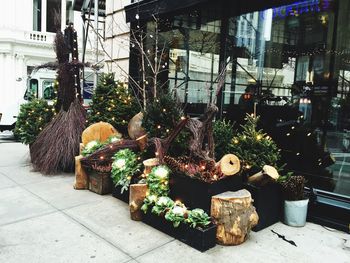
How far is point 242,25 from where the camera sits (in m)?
5.99

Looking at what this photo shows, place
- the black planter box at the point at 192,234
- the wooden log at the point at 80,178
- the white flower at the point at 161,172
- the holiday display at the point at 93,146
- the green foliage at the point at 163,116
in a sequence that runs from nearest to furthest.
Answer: the black planter box at the point at 192,234 < the white flower at the point at 161,172 < the green foliage at the point at 163,116 < the holiday display at the point at 93,146 < the wooden log at the point at 80,178

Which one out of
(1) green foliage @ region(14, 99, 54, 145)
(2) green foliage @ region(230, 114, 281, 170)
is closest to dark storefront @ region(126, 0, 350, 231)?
(2) green foliage @ region(230, 114, 281, 170)

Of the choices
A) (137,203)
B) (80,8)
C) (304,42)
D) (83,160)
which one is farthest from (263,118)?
(80,8)

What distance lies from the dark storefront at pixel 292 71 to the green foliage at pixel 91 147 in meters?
2.15

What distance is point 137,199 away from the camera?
4.25 meters

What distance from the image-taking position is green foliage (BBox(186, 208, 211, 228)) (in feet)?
11.8

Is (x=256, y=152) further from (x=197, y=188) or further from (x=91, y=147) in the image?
(x=91, y=147)

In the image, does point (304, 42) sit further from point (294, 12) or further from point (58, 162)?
point (58, 162)

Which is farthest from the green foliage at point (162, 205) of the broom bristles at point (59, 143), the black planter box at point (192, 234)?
the broom bristles at point (59, 143)

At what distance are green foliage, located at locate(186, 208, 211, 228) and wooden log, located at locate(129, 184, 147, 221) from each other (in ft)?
2.75

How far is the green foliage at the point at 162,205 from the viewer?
12.8ft

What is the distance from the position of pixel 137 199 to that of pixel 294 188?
206cm

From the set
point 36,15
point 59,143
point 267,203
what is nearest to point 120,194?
point 59,143

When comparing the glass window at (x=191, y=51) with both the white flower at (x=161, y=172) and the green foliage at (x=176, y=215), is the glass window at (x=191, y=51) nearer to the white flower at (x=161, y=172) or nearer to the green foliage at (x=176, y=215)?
the white flower at (x=161, y=172)
